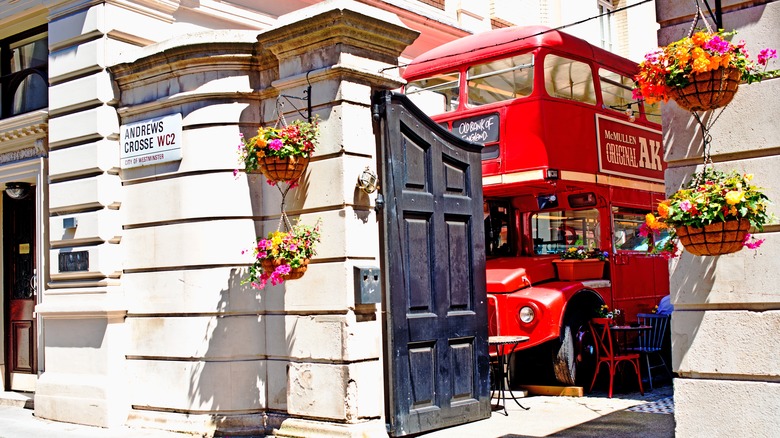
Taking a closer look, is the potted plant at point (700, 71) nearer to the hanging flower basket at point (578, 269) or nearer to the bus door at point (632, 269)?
the hanging flower basket at point (578, 269)

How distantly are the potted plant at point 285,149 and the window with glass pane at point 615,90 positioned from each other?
6.24 meters

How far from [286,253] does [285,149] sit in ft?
3.44

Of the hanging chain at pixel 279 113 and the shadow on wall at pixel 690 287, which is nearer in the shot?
the shadow on wall at pixel 690 287

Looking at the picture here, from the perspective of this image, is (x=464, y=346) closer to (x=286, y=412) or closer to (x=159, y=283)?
(x=286, y=412)

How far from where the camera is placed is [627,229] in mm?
13062

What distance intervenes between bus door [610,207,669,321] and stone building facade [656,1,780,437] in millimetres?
5878

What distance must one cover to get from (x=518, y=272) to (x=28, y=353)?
7367mm

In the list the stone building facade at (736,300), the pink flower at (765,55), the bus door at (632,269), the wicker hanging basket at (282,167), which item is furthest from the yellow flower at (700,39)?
the bus door at (632,269)

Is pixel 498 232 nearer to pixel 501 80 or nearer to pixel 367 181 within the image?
pixel 501 80

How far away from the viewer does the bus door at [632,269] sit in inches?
500

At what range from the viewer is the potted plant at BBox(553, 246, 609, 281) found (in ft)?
39.5

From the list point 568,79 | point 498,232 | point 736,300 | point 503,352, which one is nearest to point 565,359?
point 503,352

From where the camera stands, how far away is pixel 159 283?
973cm

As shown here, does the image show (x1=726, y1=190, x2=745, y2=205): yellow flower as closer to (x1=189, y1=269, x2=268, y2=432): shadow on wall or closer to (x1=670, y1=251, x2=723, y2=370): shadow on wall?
(x1=670, y1=251, x2=723, y2=370): shadow on wall
